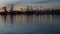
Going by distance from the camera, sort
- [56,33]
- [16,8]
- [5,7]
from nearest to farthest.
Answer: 1. [56,33]
2. [5,7]
3. [16,8]

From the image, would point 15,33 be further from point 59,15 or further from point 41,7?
point 59,15

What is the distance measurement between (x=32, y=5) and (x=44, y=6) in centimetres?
120

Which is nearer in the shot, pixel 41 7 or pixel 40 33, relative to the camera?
pixel 40 33

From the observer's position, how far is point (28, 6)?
635 inches

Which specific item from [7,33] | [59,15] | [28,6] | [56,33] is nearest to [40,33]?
[56,33]

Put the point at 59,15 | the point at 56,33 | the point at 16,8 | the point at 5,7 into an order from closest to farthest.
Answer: the point at 56,33
the point at 5,7
the point at 16,8
the point at 59,15

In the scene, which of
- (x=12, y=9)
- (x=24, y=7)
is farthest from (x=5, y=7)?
(x=24, y=7)

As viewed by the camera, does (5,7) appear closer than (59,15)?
Yes

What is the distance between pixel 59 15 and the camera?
68.4 feet

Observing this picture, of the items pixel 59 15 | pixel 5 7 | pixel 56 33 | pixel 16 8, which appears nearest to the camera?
pixel 56 33

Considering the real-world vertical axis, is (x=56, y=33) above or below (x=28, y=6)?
below

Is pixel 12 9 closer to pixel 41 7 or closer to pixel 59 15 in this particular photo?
pixel 41 7

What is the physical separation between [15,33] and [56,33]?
2259 mm

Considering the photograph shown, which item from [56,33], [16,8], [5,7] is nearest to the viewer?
[56,33]
